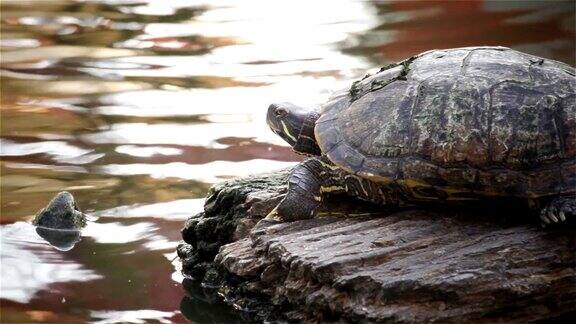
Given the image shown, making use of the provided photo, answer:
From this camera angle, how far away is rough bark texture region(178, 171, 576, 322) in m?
4.02

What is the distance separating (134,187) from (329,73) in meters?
3.03

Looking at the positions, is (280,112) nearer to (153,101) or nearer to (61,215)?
(61,215)

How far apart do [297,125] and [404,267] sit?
1161 mm

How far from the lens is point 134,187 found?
6.12 m

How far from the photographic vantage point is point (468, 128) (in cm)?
430

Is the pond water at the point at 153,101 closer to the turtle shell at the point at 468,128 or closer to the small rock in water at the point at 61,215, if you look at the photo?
the small rock in water at the point at 61,215

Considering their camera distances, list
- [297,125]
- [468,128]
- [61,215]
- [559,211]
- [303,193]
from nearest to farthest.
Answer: [559,211]
[468,128]
[303,193]
[297,125]
[61,215]

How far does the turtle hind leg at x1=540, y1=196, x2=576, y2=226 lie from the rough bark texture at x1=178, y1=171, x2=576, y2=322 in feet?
0.31

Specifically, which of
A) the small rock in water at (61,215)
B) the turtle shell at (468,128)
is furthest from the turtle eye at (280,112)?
the small rock in water at (61,215)

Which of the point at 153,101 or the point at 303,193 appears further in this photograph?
the point at 153,101

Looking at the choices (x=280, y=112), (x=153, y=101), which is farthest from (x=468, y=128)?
(x=153, y=101)

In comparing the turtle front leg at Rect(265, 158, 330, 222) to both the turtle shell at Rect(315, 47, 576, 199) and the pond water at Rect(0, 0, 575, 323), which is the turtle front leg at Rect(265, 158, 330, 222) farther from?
the pond water at Rect(0, 0, 575, 323)

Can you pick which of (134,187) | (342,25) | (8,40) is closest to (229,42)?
(342,25)

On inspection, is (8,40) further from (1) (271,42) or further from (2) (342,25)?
(2) (342,25)
